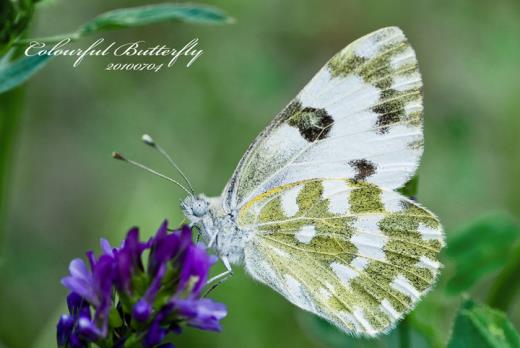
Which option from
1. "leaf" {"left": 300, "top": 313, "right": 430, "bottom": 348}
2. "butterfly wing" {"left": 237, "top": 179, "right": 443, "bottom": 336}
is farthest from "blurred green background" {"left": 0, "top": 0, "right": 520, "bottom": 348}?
"butterfly wing" {"left": 237, "top": 179, "right": 443, "bottom": 336}

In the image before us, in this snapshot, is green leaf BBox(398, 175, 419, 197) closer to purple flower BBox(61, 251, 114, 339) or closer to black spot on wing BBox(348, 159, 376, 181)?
black spot on wing BBox(348, 159, 376, 181)

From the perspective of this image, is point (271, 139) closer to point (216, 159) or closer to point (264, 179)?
point (264, 179)

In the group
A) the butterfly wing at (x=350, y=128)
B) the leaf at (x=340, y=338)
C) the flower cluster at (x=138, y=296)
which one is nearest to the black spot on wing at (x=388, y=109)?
the butterfly wing at (x=350, y=128)

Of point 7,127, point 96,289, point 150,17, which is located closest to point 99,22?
point 150,17

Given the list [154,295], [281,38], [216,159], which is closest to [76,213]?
[216,159]

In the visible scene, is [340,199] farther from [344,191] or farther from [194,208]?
[194,208]
